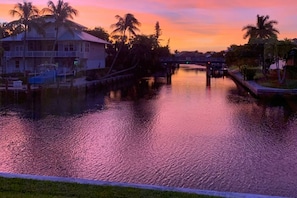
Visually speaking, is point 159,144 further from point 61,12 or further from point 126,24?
point 126,24

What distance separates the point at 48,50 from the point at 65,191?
4640cm

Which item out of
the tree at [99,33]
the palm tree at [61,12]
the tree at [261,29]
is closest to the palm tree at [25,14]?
the palm tree at [61,12]

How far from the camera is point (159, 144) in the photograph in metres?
18.1

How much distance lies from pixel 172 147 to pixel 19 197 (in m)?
10.1

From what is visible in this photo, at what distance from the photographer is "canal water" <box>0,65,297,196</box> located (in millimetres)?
13469

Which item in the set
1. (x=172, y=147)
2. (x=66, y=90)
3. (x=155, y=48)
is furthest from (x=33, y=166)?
(x=155, y=48)

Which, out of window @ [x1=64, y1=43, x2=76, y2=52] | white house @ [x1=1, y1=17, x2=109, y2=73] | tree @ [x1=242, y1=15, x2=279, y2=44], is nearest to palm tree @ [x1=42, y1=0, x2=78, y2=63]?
white house @ [x1=1, y1=17, x2=109, y2=73]

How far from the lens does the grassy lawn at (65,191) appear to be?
8453 millimetres

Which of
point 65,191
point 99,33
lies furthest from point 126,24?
point 65,191

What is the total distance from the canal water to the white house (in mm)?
19310

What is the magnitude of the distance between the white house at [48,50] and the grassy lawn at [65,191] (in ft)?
133

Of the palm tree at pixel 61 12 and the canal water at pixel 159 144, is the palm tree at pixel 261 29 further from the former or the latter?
the canal water at pixel 159 144

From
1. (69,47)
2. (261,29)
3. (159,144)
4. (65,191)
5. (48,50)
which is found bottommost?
(159,144)

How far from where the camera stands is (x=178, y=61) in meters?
80.8
